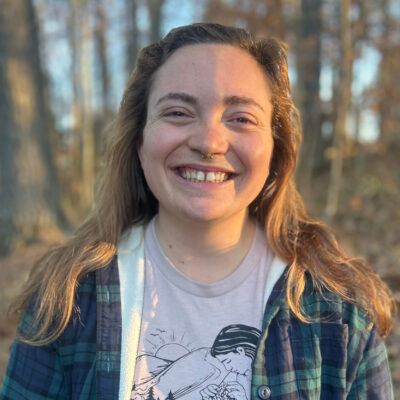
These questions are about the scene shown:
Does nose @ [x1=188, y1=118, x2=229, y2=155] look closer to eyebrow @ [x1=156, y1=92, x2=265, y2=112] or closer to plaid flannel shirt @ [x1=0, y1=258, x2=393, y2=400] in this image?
eyebrow @ [x1=156, y1=92, x2=265, y2=112]

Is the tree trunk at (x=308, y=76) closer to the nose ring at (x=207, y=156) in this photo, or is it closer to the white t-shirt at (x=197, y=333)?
the nose ring at (x=207, y=156)

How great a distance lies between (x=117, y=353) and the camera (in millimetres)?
1649

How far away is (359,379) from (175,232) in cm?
100

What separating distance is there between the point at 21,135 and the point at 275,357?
568 cm

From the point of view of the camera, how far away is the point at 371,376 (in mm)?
1721

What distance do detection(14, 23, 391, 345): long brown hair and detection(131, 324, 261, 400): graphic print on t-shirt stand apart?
287mm

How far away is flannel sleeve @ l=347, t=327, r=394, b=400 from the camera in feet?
5.61

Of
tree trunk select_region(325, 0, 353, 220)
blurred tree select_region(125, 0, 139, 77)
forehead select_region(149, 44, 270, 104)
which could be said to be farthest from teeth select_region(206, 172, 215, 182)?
blurred tree select_region(125, 0, 139, 77)

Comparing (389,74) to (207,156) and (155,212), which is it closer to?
(155,212)

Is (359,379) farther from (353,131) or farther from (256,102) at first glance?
(353,131)

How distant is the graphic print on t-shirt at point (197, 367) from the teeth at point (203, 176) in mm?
618

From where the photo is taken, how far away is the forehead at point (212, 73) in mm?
1731

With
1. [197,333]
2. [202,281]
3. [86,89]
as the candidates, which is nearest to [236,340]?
[197,333]

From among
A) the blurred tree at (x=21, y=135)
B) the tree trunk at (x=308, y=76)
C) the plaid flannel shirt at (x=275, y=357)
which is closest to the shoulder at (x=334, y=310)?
the plaid flannel shirt at (x=275, y=357)
